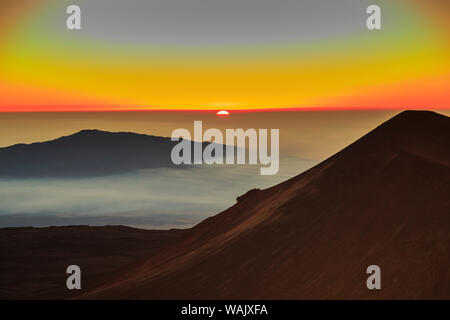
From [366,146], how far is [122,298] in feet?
37.4

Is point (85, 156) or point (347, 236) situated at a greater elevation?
point (85, 156)

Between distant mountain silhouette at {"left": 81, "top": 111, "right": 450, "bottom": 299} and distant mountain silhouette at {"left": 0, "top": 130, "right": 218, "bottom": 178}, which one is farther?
distant mountain silhouette at {"left": 0, "top": 130, "right": 218, "bottom": 178}

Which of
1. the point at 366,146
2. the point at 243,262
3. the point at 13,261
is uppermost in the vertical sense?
the point at 366,146

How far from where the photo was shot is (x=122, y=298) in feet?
90.3

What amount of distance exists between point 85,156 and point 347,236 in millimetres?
100550

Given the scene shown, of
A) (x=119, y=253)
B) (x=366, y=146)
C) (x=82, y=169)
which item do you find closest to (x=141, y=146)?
(x=82, y=169)

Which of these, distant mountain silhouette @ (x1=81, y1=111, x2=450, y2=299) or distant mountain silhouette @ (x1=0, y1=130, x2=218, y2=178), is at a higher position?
distant mountain silhouette @ (x1=0, y1=130, x2=218, y2=178)

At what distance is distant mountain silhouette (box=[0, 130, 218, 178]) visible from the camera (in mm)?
120375

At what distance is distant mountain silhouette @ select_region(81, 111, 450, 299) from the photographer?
968 inches

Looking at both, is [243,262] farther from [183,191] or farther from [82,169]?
[82,169]

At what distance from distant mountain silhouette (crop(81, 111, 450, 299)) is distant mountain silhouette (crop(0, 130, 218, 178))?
87.7 metres

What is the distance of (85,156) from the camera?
124250mm

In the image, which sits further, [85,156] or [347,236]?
[85,156]
